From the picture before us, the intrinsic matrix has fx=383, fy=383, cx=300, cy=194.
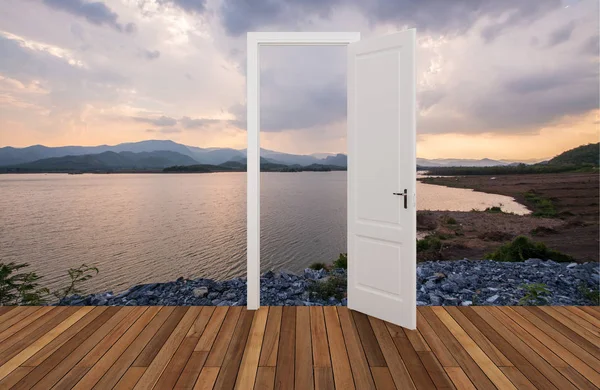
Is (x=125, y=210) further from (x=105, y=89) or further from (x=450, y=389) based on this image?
(x=450, y=389)

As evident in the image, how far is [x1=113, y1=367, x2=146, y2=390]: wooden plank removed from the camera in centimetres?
205

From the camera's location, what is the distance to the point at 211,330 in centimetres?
281

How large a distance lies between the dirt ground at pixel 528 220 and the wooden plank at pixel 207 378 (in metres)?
3.79

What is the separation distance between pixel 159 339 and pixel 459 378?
1.94 m

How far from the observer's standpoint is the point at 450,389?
78.7 inches

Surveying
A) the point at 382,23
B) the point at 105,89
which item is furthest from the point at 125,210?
the point at 382,23

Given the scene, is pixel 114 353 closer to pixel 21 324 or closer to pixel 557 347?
pixel 21 324

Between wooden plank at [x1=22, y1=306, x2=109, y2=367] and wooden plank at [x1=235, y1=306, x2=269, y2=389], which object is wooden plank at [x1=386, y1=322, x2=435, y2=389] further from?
wooden plank at [x1=22, y1=306, x2=109, y2=367]

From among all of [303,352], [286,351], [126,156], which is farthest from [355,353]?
[126,156]

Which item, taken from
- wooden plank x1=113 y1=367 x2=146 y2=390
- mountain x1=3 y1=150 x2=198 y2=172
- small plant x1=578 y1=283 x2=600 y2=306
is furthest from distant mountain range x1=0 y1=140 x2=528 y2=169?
wooden plank x1=113 y1=367 x2=146 y2=390

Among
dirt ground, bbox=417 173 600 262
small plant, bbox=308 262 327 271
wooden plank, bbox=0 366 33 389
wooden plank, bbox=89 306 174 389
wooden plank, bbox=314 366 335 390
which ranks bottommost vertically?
wooden plank, bbox=0 366 33 389

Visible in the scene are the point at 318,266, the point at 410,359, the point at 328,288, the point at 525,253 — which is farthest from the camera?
the point at 525,253

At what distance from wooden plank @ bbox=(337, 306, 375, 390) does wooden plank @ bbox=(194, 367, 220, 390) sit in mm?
780

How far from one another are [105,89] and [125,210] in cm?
193
